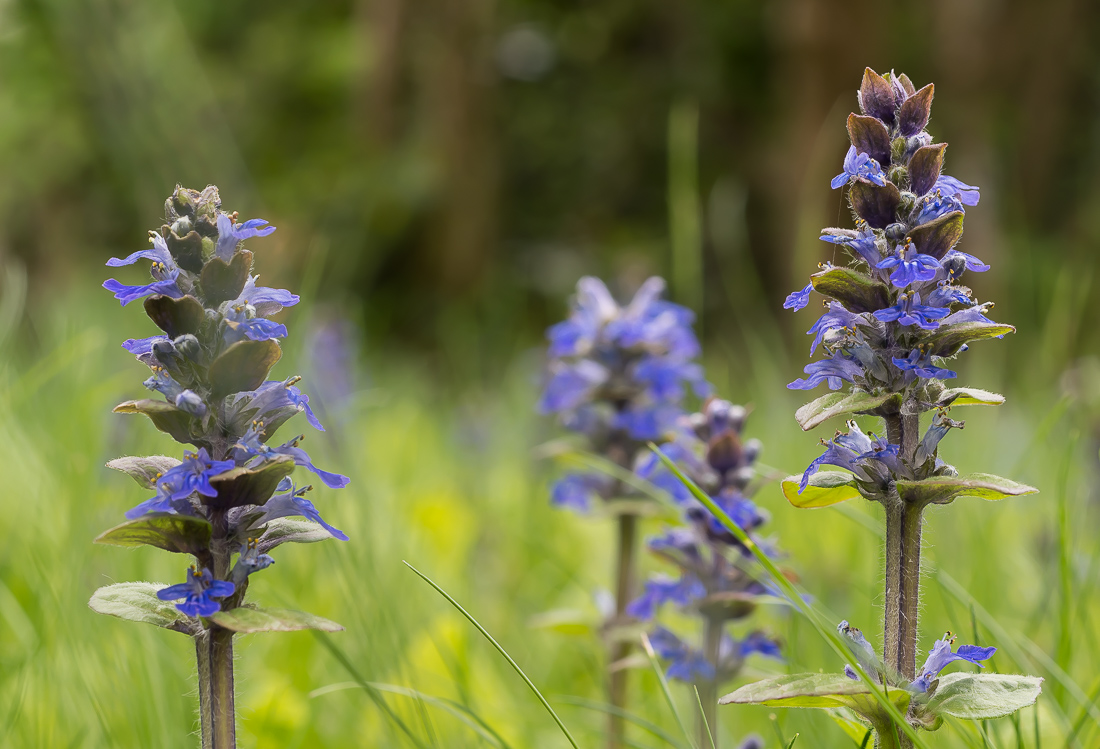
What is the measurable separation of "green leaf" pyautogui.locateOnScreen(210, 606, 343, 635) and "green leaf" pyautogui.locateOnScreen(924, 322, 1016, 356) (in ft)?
1.97

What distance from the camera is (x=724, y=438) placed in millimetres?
1427

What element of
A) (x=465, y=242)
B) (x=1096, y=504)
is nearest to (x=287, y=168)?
(x=465, y=242)

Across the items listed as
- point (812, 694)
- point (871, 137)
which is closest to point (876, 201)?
point (871, 137)

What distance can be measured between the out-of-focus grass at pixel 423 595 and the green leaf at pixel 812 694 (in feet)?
1.01

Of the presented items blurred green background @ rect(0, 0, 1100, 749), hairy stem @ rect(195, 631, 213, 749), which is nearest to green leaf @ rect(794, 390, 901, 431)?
blurred green background @ rect(0, 0, 1100, 749)

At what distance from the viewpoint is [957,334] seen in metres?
0.85

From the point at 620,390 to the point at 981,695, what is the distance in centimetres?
111

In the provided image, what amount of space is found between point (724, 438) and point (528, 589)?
1.63 meters

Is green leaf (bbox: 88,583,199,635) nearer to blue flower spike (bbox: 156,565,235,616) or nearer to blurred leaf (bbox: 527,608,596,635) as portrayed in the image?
blue flower spike (bbox: 156,565,235,616)

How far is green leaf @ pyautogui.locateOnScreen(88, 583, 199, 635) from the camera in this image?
2.66 feet

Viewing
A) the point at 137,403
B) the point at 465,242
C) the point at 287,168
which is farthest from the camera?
the point at 287,168

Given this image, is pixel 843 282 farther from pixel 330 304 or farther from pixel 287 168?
pixel 287 168

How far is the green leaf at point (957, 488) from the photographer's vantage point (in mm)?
776

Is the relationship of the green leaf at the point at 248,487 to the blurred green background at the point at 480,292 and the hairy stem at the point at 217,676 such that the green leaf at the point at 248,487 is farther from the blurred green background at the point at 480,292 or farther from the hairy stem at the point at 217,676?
the blurred green background at the point at 480,292
